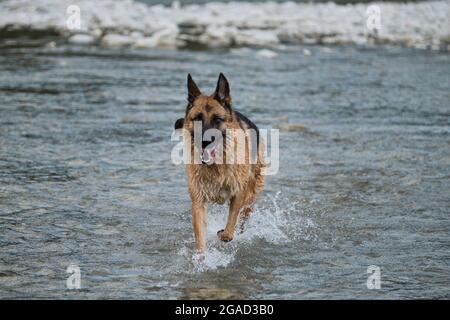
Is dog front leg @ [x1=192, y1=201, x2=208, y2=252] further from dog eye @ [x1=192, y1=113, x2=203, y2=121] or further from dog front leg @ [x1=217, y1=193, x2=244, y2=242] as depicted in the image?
dog eye @ [x1=192, y1=113, x2=203, y2=121]

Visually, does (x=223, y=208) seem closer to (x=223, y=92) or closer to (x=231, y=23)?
(x=223, y=92)

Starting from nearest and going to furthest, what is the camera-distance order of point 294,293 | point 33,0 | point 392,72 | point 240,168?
point 294,293
point 240,168
point 392,72
point 33,0

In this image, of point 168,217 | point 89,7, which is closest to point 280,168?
point 168,217

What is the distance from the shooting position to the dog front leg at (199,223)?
6639 millimetres

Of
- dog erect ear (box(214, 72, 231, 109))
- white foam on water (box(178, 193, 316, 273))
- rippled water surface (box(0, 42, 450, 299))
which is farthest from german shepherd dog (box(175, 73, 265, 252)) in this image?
rippled water surface (box(0, 42, 450, 299))

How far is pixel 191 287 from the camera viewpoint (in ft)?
19.3

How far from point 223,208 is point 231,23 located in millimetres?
17929

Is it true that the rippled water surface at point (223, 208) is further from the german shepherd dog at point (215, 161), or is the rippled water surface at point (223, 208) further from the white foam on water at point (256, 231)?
the german shepherd dog at point (215, 161)

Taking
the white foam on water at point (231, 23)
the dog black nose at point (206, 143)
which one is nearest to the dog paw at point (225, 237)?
the dog black nose at point (206, 143)

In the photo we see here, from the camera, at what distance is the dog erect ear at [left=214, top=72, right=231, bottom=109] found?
664 centimetres

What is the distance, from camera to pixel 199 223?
22.2 ft

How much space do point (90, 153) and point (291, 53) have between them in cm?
1060

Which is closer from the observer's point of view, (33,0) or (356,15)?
(356,15)

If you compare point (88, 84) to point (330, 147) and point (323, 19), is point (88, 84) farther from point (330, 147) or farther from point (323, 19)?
point (323, 19)
